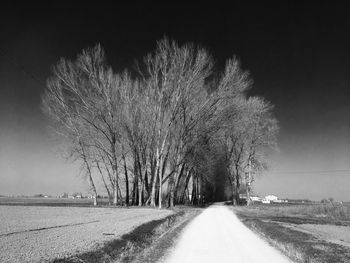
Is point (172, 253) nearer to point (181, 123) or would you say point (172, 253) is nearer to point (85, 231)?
point (85, 231)

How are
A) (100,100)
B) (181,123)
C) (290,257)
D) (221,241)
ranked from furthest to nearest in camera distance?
1. (181,123)
2. (100,100)
3. (221,241)
4. (290,257)

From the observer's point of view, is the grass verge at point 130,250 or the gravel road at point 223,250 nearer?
the grass verge at point 130,250

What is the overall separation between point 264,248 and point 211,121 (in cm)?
2917

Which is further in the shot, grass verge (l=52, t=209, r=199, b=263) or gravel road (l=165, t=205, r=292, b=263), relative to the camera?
gravel road (l=165, t=205, r=292, b=263)

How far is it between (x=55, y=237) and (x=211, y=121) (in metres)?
30.7

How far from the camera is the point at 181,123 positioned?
42812mm

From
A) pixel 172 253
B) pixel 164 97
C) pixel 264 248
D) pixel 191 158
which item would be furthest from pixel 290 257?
pixel 191 158

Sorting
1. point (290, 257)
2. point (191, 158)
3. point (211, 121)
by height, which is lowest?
point (290, 257)

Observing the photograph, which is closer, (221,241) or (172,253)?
(172,253)

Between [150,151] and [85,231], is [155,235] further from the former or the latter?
[150,151]

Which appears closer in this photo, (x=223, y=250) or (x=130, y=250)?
(x=130, y=250)

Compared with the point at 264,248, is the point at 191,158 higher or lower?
higher

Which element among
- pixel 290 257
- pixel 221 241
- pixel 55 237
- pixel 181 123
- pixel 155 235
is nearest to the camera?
pixel 290 257

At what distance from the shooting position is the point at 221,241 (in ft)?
47.9
